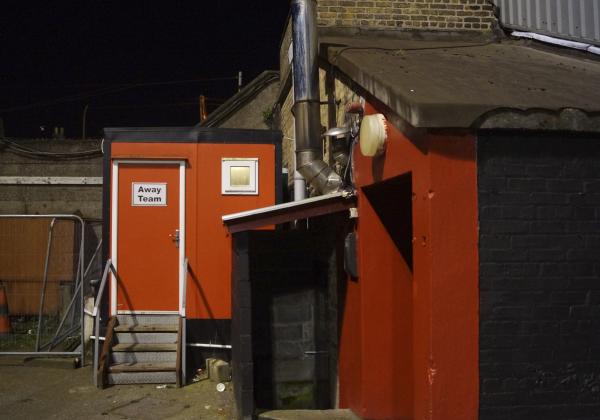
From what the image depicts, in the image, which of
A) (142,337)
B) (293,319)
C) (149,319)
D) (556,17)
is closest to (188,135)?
(149,319)

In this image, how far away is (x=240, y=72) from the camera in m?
22.0

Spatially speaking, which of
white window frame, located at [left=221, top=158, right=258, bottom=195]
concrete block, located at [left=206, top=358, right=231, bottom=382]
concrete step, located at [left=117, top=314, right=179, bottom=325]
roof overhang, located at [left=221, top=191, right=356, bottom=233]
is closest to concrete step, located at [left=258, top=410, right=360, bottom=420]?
roof overhang, located at [left=221, top=191, right=356, bottom=233]

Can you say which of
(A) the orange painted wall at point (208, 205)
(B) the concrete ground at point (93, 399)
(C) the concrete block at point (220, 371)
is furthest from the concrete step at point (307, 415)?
(A) the orange painted wall at point (208, 205)

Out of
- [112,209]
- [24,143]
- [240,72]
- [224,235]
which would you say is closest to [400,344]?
[224,235]

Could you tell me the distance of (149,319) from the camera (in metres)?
8.85

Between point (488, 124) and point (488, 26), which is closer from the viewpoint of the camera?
point (488, 124)

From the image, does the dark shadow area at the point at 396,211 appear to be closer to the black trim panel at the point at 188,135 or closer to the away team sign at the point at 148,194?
the black trim panel at the point at 188,135

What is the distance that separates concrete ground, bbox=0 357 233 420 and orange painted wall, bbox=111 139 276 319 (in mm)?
1191

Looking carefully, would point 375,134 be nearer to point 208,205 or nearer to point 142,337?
point 208,205

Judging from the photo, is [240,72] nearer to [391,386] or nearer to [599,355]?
[391,386]

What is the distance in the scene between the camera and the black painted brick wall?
4383mm

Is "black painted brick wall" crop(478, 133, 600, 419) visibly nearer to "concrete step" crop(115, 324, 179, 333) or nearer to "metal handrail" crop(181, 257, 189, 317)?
"metal handrail" crop(181, 257, 189, 317)

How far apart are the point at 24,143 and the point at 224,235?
420 inches

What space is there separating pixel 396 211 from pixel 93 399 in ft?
13.9
